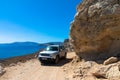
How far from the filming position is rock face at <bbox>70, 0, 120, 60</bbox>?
1791 centimetres

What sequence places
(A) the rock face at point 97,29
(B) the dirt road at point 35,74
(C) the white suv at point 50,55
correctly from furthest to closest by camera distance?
(C) the white suv at point 50,55 < (A) the rock face at point 97,29 < (B) the dirt road at point 35,74

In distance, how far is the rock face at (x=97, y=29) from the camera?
17.9 m

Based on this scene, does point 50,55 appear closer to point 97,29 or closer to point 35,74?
point 35,74

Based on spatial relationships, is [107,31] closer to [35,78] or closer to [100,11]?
[100,11]

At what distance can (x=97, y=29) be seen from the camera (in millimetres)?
18594

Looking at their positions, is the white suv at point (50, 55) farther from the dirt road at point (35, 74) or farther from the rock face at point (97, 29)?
the rock face at point (97, 29)

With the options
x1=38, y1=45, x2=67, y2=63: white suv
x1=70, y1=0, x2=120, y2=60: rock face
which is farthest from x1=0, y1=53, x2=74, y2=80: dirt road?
x1=70, y1=0, x2=120, y2=60: rock face

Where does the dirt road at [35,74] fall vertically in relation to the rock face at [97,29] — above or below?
below

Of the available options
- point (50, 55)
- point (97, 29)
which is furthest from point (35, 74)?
point (97, 29)

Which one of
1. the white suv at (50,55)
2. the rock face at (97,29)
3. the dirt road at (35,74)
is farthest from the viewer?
the white suv at (50,55)

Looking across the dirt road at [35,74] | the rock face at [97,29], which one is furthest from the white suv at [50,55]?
the rock face at [97,29]

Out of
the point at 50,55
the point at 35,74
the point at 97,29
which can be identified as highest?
the point at 97,29

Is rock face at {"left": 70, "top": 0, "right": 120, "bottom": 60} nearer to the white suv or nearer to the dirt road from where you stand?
the dirt road

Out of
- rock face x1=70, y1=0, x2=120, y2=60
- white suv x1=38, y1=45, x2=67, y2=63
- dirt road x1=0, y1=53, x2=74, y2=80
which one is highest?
rock face x1=70, y1=0, x2=120, y2=60
